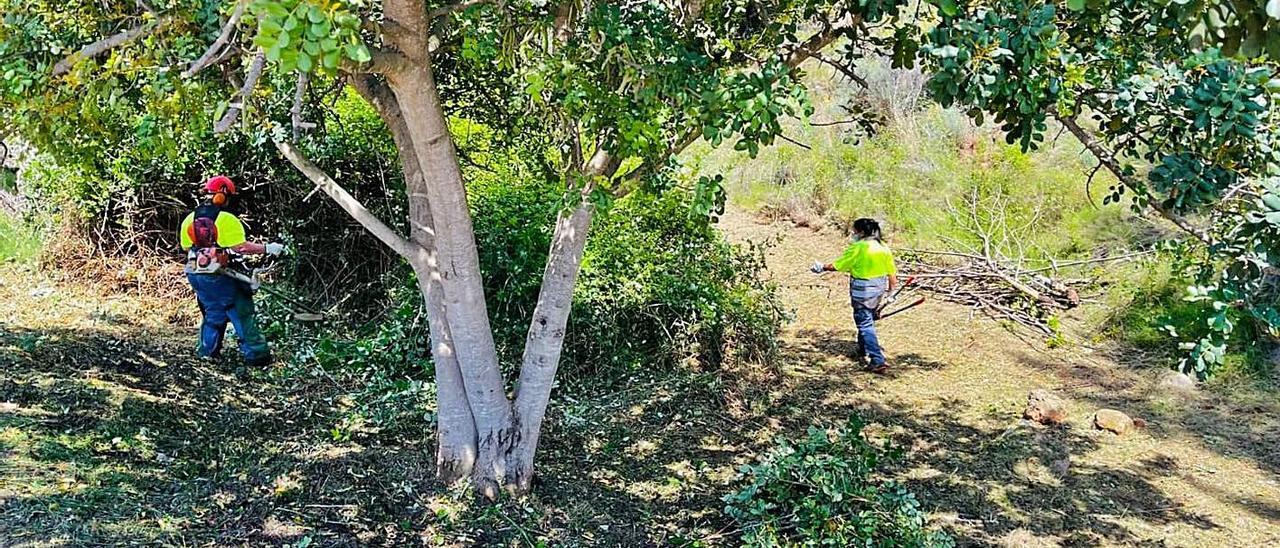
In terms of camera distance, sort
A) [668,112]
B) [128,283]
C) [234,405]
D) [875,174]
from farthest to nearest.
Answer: [875,174] → [128,283] → [234,405] → [668,112]

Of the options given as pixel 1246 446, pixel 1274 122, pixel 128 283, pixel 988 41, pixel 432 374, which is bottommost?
pixel 1246 446

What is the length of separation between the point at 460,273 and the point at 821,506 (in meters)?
2.02

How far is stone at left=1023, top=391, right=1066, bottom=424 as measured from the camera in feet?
22.0

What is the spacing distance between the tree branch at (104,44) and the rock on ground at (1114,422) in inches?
232

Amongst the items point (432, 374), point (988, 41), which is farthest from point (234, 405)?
point (988, 41)

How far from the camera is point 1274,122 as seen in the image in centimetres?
363

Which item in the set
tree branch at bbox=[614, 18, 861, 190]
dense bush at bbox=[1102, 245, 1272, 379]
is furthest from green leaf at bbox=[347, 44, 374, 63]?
dense bush at bbox=[1102, 245, 1272, 379]

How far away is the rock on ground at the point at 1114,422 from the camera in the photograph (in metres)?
6.60

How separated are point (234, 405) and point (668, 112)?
12.5 feet

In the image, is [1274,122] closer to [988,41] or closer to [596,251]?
[988,41]

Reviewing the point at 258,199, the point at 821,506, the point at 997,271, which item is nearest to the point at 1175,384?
the point at 997,271

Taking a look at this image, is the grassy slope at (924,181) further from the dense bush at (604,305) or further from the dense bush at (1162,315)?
the dense bush at (604,305)

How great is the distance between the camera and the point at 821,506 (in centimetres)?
479

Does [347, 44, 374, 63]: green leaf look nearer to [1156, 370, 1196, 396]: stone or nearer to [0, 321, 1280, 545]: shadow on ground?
[0, 321, 1280, 545]: shadow on ground
